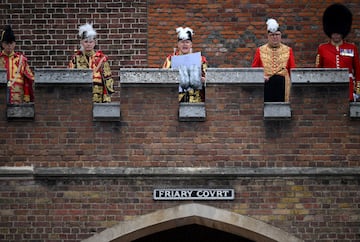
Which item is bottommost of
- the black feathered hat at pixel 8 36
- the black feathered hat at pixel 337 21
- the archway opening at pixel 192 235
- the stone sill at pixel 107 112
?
the archway opening at pixel 192 235

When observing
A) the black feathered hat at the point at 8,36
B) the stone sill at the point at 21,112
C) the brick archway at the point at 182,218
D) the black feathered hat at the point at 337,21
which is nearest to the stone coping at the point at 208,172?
the brick archway at the point at 182,218

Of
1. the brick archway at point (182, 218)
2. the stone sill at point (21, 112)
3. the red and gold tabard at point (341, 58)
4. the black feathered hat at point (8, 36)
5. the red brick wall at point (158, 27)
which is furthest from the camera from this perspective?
the red brick wall at point (158, 27)

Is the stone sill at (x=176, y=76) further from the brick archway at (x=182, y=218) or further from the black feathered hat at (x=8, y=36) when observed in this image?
the black feathered hat at (x=8, y=36)

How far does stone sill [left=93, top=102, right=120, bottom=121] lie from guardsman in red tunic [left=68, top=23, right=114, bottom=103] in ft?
2.75

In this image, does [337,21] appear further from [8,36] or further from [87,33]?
[8,36]

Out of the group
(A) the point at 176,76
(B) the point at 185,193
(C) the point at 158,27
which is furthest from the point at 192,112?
(C) the point at 158,27

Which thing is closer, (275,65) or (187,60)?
(187,60)

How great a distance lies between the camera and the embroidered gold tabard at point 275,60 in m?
17.7

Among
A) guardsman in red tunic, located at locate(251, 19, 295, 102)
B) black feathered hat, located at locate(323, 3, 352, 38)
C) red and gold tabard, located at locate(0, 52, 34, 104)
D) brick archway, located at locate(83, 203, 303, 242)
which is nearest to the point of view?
brick archway, located at locate(83, 203, 303, 242)

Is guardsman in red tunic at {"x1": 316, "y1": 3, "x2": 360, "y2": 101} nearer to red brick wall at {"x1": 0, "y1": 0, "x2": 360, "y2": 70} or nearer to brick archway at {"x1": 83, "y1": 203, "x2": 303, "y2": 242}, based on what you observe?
red brick wall at {"x1": 0, "y1": 0, "x2": 360, "y2": 70}

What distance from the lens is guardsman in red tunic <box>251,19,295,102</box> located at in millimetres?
17344

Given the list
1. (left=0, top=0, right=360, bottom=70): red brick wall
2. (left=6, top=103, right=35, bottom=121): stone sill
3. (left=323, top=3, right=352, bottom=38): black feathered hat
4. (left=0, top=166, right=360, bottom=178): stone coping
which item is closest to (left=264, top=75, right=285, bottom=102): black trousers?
(left=0, top=166, right=360, bottom=178): stone coping

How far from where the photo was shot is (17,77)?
1777cm

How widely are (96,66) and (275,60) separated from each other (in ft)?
8.40
